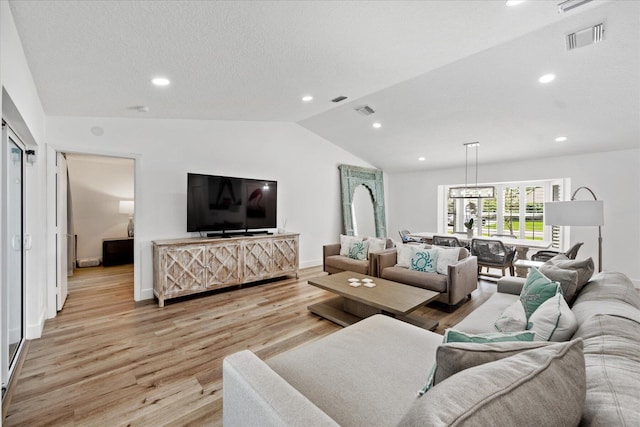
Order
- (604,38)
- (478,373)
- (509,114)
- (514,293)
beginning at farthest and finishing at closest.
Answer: (509,114) < (514,293) < (604,38) < (478,373)

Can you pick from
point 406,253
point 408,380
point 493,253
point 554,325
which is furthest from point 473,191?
point 408,380

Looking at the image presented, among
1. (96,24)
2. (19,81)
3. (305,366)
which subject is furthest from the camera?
(19,81)

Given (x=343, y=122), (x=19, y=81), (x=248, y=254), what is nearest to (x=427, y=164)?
(x=343, y=122)

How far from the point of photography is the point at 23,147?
8.73 ft

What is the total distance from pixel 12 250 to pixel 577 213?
226 inches

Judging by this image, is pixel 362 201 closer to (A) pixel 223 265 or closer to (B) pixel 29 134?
(A) pixel 223 265

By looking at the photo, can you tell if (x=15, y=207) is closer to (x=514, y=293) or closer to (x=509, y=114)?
(x=514, y=293)

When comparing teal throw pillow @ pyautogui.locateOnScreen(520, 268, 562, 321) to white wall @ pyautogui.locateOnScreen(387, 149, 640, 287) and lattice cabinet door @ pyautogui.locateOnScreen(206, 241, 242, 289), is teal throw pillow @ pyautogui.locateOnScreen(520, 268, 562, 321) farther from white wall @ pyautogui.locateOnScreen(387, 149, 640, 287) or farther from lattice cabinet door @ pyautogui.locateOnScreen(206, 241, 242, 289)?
white wall @ pyautogui.locateOnScreen(387, 149, 640, 287)

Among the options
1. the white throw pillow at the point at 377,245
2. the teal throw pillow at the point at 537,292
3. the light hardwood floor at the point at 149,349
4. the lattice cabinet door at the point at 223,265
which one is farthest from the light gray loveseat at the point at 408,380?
the lattice cabinet door at the point at 223,265

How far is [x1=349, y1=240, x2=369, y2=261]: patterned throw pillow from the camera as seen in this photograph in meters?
4.87

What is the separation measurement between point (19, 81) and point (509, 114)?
214 inches

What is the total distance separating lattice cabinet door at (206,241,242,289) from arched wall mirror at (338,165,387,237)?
2975mm

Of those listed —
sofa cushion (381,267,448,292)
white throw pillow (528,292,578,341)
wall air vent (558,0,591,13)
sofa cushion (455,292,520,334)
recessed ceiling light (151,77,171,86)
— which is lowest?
sofa cushion (381,267,448,292)

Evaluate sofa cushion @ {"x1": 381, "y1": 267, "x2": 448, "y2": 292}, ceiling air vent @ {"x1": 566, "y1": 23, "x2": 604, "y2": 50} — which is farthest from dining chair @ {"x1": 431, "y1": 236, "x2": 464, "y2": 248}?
ceiling air vent @ {"x1": 566, "y1": 23, "x2": 604, "y2": 50}
